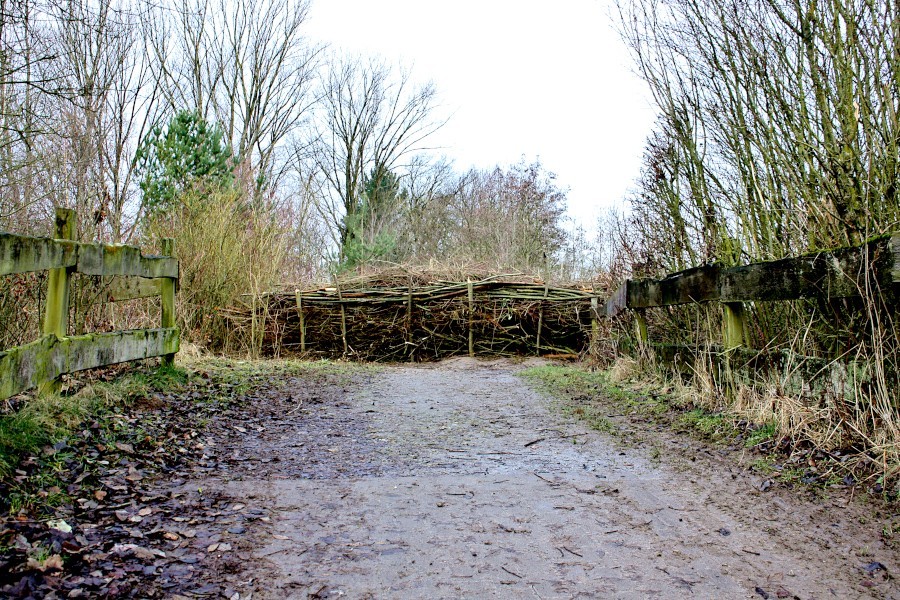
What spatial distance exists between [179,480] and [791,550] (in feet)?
9.98

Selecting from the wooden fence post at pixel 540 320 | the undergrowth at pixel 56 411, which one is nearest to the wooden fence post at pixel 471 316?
the wooden fence post at pixel 540 320

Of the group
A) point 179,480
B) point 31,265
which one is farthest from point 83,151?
point 179,480

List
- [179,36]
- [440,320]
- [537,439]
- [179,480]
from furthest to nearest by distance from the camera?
[179,36] → [440,320] → [537,439] → [179,480]

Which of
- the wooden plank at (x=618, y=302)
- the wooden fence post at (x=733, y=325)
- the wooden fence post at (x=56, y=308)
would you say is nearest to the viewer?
the wooden fence post at (x=56, y=308)

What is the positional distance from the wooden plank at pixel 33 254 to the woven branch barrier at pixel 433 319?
9823 mm

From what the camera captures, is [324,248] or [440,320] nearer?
[440,320]

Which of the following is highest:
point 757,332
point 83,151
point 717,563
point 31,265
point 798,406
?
point 83,151

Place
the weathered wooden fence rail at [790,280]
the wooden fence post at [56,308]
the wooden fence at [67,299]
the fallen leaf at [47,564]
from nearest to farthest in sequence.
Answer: the fallen leaf at [47,564] → the weathered wooden fence rail at [790,280] → the wooden fence at [67,299] → the wooden fence post at [56,308]

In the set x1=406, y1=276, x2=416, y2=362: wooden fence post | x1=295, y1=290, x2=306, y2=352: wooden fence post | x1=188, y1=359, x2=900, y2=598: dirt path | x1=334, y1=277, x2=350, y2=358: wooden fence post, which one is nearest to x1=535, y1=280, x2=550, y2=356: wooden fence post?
x1=406, y1=276, x2=416, y2=362: wooden fence post

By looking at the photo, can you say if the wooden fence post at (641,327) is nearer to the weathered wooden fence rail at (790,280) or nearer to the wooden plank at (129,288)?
the weathered wooden fence rail at (790,280)

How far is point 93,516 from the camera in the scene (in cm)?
284

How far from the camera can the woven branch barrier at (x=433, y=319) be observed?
1459cm

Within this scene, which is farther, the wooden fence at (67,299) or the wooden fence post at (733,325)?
the wooden fence post at (733,325)

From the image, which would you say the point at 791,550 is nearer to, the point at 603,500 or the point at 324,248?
the point at 603,500
